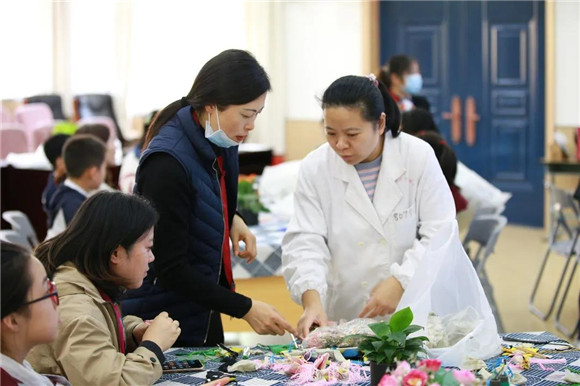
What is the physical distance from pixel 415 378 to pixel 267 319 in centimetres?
96

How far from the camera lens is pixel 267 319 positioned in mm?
2463

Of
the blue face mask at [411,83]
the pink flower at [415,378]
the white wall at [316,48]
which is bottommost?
the pink flower at [415,378]

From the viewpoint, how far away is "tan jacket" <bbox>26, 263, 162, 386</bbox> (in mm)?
1965

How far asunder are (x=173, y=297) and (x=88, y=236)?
549 mm

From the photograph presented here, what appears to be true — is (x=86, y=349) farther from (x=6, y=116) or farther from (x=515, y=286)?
(x=6, y=116)

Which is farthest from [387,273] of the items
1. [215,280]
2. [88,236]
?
[88,236]

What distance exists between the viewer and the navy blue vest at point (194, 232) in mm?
A: 2520

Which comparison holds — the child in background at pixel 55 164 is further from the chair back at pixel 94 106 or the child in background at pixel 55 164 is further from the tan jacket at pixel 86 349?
the chair back at pixel 94 106

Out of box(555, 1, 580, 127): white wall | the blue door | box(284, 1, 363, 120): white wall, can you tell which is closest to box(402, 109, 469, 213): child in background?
box(555, 1, 580, 127): white wall

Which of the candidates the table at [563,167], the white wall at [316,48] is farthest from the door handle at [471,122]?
the table at [563,167]

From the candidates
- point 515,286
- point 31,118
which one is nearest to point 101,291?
point 515,286

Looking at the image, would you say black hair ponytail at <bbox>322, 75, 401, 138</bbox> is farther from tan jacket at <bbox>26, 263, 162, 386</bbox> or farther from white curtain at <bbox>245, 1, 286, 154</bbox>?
white curtain at <bbox>245, 1, 286, 154</bbox>

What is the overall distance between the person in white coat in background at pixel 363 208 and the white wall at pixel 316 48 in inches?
290

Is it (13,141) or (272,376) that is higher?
(13,141)
